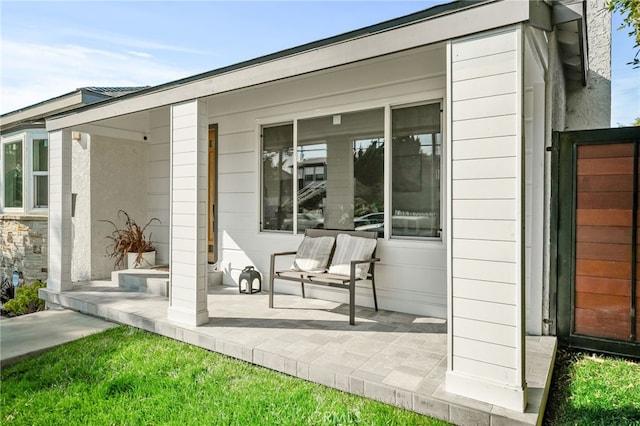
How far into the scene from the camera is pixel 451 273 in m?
2.45

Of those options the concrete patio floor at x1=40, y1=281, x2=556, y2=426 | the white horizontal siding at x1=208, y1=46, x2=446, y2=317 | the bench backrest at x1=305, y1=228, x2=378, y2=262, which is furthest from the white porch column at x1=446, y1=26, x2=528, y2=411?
the bench backrest at x1=305, y1=228, x2=378, y2=262

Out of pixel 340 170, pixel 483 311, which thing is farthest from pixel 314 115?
pixel 483 311

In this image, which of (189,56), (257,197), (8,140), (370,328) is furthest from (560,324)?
(8,140)

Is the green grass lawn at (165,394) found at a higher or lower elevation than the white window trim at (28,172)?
lower

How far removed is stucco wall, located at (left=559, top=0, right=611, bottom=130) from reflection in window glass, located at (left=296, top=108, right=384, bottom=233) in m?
2.52

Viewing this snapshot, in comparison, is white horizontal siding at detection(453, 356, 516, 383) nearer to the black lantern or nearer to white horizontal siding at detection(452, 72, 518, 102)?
white horizontal siding at detection(452, 72, 518, 102)

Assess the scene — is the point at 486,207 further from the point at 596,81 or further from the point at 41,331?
the point at 41,331

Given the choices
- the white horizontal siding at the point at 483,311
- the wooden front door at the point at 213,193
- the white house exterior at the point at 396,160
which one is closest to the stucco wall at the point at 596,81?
the white house exterior at the point at 396,160

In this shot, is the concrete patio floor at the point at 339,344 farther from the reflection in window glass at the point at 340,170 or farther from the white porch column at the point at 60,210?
the reflection in window glass at the point at 340,170

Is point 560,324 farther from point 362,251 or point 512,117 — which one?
point 512,117

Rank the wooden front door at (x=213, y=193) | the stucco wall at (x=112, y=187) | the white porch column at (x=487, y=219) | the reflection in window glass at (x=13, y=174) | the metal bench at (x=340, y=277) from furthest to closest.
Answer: the reflection in window glass at (x=13, y=174) < the stucco wall at (x=112, y=187) < the wooden front door at (x=213, y=193) < the metal bench at (x=340, y=277) < the white porch column at (x=487, y=219)

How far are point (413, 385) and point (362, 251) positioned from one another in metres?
1.83

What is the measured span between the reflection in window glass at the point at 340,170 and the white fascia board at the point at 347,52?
4.94 feet

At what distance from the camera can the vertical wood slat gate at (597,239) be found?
10.6 ft
